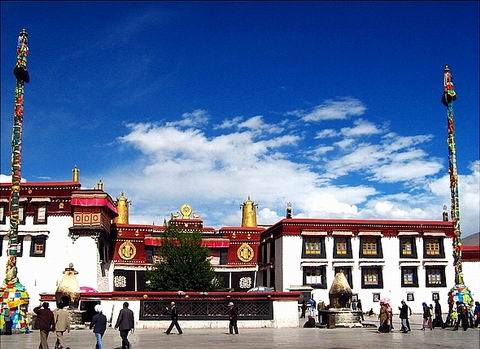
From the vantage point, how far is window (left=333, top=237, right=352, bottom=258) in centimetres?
5069

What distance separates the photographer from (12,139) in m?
31.0

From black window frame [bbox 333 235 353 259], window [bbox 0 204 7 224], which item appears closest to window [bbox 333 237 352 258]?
black window frame [bbox 333 235 353 259]

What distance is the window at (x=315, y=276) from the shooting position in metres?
49.7

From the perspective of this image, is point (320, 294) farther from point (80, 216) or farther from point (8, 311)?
point (8, 311)

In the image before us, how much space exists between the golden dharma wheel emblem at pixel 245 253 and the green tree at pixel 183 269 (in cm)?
1046

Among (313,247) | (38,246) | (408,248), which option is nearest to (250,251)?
(313,247)

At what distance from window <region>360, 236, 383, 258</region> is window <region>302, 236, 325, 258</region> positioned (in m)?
3.60

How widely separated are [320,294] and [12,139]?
2898 cm

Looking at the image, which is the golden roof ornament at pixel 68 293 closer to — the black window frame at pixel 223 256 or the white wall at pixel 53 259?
the white wall at pixel 53 259

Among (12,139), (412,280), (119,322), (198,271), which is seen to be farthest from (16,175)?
(412,280)

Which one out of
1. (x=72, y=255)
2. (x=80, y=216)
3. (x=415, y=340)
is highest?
(x=80, y=216)

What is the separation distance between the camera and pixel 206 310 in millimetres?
30281

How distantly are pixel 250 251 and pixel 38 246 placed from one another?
20.8 meters

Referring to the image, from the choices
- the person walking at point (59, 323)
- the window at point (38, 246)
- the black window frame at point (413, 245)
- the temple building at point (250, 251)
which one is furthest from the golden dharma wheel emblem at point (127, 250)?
the person walking at point (59, 323)
